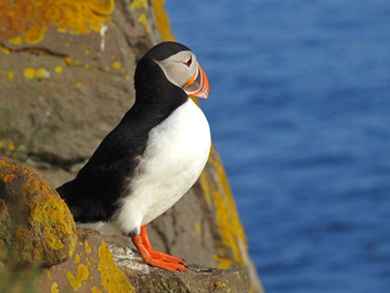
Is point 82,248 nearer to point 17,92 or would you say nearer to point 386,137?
point 17,92

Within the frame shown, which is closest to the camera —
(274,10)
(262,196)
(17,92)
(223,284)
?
(223,284)

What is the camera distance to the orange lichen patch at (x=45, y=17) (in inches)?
257

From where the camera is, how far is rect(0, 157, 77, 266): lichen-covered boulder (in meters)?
3.43

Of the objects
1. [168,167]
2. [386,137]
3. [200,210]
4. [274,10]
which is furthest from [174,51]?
[274,10]

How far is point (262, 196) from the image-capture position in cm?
1931

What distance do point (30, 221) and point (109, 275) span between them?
61 centimetres

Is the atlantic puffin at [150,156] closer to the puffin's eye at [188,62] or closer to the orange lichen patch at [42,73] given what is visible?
the puffin's eye at [188,62]

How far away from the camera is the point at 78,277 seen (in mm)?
3742

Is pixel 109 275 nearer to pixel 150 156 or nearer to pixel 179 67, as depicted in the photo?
pixel 150 156

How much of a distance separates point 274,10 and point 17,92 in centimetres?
2588

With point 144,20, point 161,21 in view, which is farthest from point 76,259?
point 161,21

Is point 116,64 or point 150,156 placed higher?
point 150,156

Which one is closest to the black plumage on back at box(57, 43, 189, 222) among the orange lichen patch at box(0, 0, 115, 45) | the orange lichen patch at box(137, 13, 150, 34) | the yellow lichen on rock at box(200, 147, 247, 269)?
the orange lichen patch at box(0, 0, 115, 45)

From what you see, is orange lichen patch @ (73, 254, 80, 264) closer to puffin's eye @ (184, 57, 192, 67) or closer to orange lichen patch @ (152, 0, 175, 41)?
puffin's eye @ (184, 57, 192, 67)
